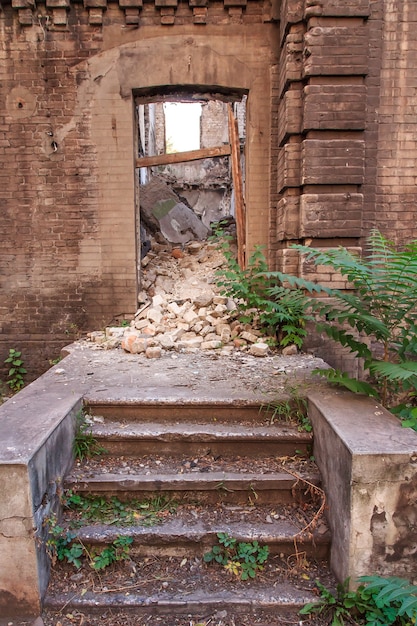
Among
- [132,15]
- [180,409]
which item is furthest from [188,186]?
[180,409]

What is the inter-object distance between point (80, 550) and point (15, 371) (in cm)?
417

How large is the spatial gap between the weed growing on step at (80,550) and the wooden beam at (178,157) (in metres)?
4.99

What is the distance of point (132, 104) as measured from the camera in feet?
18.2

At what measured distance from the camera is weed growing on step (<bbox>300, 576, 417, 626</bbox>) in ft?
6.00

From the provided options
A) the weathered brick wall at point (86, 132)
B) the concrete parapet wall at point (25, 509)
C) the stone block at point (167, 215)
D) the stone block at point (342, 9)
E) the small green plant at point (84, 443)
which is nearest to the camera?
the concrete parapet wall at point (25, 509)

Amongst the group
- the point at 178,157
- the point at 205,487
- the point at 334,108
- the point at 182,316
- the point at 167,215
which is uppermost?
the point at 334,108

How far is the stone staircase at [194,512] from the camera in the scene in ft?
A: 6.66

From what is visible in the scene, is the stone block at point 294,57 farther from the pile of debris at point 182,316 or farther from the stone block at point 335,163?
the pile of debris at point 182,316

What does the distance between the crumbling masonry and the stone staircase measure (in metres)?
2.72

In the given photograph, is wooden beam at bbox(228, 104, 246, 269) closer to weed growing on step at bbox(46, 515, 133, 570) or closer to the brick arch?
the brick arch

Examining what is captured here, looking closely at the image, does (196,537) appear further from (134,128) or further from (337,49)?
(134,128)

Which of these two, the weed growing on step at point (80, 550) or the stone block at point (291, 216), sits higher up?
the stone block at point (291, 216)

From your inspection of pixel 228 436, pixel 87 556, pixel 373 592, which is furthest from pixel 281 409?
pixel 87 556

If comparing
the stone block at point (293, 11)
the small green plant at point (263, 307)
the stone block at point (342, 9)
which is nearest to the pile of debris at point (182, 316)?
the small green plant at point (263, 307)
